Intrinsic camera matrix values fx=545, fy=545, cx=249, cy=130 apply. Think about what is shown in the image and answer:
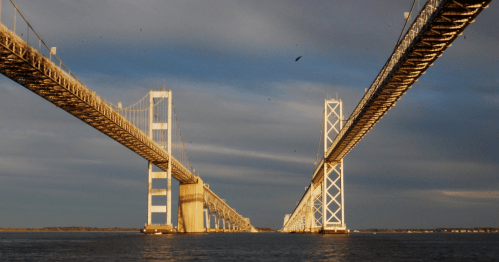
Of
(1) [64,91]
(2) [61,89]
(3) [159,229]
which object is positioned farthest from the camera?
(3) [159,229]

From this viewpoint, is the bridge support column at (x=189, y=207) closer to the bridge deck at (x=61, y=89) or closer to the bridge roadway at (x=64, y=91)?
the bridge roadway at (x=64, y=91)

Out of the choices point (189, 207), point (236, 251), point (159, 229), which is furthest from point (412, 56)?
point (189, 207)

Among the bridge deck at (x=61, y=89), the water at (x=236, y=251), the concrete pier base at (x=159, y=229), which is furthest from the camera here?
the concrete pier base at (x=159, y=229)

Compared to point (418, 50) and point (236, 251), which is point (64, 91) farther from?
point (418, 50)

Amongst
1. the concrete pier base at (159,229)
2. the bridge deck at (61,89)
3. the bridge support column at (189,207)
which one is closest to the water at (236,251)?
the bridge deck at (61,89)

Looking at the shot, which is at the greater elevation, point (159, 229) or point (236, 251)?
point (159, 229)

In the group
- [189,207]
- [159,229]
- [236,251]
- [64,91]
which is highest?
[64,91]

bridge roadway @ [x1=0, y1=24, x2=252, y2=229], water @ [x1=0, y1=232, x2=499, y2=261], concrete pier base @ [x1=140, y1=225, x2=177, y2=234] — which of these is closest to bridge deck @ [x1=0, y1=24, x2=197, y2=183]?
bridge roadway @ [x1=0, y1=24, x2=252, y2=229]
